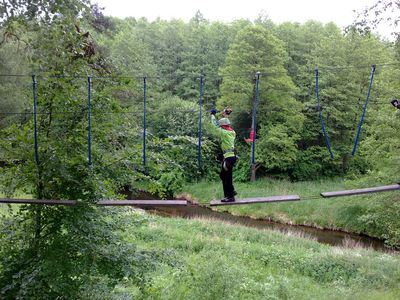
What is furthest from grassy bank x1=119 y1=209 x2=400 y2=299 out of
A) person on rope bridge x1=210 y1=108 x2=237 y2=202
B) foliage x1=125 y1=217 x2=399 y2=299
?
person on rope bridge x1=210 y1=108 x2=237 y2=202

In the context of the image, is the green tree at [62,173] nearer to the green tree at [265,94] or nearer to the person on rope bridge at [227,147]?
the person on rope bridge at [227,147]

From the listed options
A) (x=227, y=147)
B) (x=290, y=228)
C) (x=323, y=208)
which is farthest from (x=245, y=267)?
(x=323, y=208)

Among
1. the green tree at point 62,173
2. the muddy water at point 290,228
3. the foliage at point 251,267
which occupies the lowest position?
the muddy water at point 290,228

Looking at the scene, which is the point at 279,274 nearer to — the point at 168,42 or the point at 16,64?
the point at 16,64

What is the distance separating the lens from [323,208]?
61.0 ft

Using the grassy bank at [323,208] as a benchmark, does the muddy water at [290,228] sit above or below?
below

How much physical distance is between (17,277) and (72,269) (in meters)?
0.72

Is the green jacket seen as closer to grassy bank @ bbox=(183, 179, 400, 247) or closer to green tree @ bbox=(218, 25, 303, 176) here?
grassy bank @ bbox=(183, 179, 400, 247)

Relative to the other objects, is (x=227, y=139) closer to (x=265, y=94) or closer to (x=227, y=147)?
(x=227, y=147)

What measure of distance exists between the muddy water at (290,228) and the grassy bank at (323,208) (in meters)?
0.46

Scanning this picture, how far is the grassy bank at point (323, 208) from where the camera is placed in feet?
45.8

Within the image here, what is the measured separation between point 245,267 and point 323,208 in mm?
9220

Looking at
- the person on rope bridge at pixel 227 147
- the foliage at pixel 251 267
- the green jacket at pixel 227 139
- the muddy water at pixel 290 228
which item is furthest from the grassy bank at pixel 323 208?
the green jacket at pixel 227 139

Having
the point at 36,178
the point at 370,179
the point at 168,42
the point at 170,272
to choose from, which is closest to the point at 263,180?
the point at 370,179
